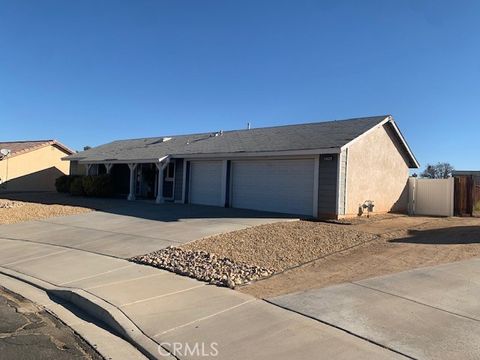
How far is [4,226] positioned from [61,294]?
10.0m

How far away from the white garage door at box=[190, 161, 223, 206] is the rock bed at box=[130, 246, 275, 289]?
10479 millimetres

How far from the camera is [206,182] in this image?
2275cm

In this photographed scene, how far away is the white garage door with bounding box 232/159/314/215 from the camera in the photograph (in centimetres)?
1805

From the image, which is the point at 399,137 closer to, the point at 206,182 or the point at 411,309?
the point at 206,182

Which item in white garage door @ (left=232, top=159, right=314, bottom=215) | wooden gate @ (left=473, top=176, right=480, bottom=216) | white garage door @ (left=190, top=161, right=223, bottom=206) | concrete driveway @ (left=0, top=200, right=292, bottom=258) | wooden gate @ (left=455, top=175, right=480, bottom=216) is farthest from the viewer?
white garage door @ (left=190, top=161, right=223, bottom=206)

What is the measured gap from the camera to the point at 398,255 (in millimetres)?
10297

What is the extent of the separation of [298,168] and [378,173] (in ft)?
12.2

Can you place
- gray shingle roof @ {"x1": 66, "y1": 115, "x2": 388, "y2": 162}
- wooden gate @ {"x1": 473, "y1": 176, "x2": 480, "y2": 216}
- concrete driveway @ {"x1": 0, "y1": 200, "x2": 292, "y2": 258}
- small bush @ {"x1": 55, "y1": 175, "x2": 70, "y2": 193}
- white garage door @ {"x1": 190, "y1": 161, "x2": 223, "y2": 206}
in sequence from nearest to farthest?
concrete driveway @ {"x1": 0, "y1": 200, "x2": 292, "y2": 258}
gray shingle roof @ {"x1": 66, "y1": 115, "x2": 388, "y2": 162}
wooden gate @ {"x1": 473, "y1": 176, "x2": 480, "y2": 216}
white garage door @ {"x1": 190, "y1": 161, "x2": 223, "y2": 206}
small bush @ {"x1": 55, "y1": 175, "x2": 70, "y2": 193}

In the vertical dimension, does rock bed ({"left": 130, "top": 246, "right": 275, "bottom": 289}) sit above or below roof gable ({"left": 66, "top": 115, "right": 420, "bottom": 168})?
below

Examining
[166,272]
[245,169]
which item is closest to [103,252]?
[166,272]

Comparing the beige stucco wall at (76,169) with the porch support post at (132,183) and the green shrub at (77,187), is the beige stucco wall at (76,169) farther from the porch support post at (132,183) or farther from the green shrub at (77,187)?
the porch support post at (132,183)

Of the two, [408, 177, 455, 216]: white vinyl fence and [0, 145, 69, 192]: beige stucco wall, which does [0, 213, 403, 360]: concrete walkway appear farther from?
[0, 145, 69, 192]: beige stucco wall

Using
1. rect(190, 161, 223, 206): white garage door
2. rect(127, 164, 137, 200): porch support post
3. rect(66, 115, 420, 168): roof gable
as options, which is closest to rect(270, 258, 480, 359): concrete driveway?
rect(66, 115, 420, 168): roof gable

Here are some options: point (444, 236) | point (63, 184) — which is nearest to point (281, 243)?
point (444, 236)
